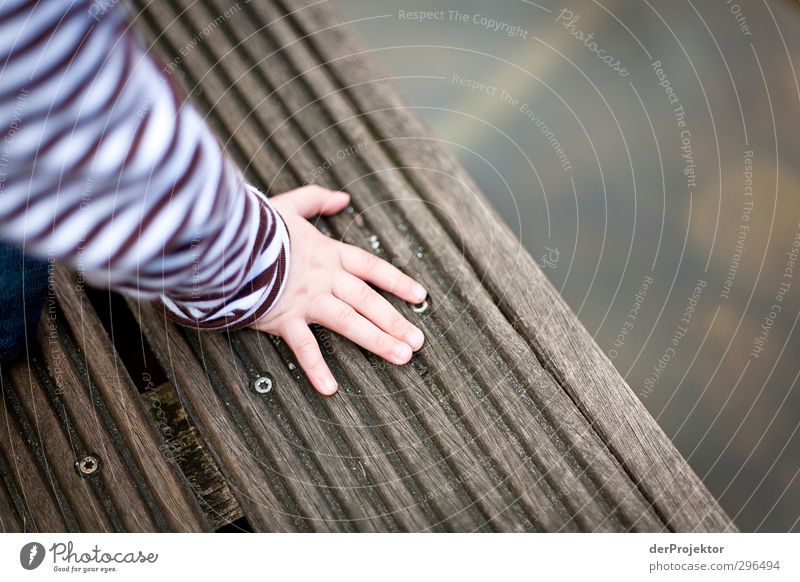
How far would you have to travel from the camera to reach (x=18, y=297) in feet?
1.92

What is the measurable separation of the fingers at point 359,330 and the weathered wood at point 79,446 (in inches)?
6.1

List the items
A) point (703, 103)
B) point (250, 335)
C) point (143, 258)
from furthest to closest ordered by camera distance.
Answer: point (703, 103), point (250, 335), point (143, 258)

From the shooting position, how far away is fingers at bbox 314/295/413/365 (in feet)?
2.00

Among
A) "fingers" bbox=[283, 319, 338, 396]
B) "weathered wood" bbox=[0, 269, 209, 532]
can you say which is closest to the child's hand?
"fingers" bbox=[283, 319, 338, 396]

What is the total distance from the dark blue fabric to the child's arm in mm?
27

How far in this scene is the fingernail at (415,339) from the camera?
615 millimetres

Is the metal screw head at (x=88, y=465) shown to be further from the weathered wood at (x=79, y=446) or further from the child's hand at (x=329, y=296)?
the child's hand at (x=329, y=296)

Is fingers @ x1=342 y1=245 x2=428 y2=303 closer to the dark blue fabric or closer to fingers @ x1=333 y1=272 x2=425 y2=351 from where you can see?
fingers @ x1=333 y1=272 x2=425 y2=351

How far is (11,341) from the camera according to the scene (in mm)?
599

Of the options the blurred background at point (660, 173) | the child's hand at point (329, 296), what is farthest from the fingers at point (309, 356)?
the blurred background at point (660, 173)

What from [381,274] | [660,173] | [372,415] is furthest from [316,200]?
[660,173]

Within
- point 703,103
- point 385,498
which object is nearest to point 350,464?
point 385,498

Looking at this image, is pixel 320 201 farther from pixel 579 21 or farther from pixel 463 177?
pixel 579 21

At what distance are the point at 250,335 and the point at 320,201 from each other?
0.13m
